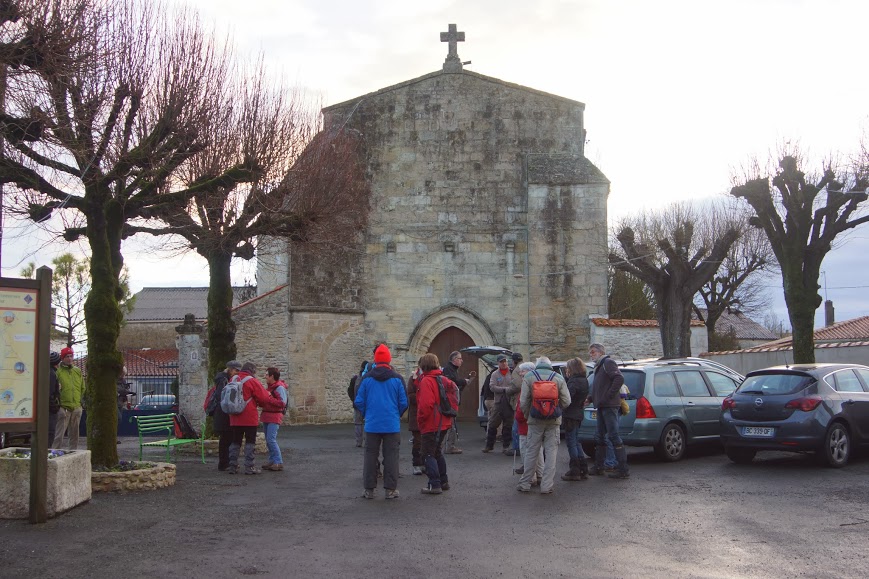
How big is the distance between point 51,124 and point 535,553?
7.88 metres

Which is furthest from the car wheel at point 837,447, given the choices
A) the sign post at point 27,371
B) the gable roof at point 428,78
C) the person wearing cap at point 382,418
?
the gable roof at point 428,78

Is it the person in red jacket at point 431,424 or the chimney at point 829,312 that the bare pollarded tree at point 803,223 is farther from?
the chimney at point 829,312

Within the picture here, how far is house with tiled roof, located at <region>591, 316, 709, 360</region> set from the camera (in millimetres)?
25656

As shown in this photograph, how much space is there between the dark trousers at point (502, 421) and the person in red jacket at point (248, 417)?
13.8 feet

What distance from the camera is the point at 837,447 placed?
12.2m

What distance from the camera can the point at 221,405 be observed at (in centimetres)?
1269

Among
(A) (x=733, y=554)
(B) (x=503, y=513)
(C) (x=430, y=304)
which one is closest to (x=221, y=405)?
(B) (x=503, y=513)

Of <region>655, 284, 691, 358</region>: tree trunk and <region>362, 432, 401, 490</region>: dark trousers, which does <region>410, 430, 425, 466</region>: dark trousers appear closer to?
<region>362, 432, 401, 490</region>: dark trousers

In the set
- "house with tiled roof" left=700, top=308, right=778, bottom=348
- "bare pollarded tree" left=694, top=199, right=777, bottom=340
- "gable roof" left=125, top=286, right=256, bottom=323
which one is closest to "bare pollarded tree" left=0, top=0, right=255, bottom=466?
"bare pollarded tree" left=694, top=199, right=777, bottom=340

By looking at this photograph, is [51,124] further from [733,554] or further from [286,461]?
[733,554]

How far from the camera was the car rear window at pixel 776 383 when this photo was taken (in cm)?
1241

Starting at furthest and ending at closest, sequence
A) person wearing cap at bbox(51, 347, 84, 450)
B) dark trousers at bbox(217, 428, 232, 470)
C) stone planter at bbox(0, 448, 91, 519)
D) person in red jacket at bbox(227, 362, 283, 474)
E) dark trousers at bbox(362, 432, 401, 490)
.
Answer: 1. person wearing cap at bbox(51, 347, 84, 450)
2. dark trousers at bbox(217, 428, 232, 470)
3. person in red jacket at bbox(227, 362, 283, 474)
4. dark trousers at bbox(362, 432, 401, 490)
5. stone planter at bbox(0, 448, 91, 519)

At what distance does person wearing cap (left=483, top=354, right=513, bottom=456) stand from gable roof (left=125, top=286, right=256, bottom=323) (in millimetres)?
44728

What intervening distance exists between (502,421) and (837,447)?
5.66 metres
